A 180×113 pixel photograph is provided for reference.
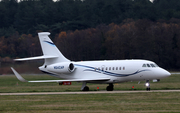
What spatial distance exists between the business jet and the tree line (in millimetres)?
51564

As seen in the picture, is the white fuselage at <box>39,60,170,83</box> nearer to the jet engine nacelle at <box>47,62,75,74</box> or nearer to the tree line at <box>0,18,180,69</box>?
the jet engine nacelle at <box>47,62,75,74</box>

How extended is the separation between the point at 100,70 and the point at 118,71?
6.46 ft

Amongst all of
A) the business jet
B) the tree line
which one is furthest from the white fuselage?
the tree line

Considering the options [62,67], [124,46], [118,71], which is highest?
[124,46]

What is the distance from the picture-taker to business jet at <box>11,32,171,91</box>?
3191 centimetres

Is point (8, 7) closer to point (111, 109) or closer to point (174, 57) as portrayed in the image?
point (174, 57)

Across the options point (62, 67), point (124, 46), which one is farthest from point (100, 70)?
point (124, 46)

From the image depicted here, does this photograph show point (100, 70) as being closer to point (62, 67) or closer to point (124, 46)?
point (62, 67)

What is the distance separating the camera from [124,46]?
298 feet

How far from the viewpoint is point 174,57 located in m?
86.9

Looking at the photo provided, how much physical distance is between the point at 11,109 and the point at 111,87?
15.6 m

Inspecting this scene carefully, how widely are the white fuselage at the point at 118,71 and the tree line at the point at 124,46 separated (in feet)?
170

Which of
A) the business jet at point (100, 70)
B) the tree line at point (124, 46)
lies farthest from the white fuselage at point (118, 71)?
the tree line at point (124, 46)

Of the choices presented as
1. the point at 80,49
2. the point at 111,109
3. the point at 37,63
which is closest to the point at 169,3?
the point at 80,49
